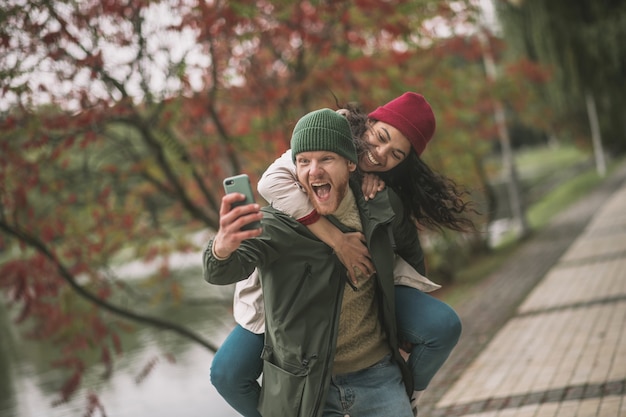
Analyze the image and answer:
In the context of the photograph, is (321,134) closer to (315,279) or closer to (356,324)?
(315,279)

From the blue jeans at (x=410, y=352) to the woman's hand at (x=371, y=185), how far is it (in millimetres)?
399

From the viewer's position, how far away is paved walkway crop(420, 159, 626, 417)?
5438 millimetres

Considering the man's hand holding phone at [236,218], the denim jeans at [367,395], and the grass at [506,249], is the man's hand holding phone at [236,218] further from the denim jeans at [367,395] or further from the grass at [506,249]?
the grass at [506,249]

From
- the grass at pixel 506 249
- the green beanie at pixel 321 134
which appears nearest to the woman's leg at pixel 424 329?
the green beanie at pixel 321 134

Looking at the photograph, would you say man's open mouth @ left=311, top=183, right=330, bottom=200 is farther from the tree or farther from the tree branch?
the tree

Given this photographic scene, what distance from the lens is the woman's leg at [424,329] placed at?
2.80 metres

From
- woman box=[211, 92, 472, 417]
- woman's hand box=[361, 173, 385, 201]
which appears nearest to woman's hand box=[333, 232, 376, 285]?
woman box=[211, 92, 472, 417]

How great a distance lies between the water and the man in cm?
507

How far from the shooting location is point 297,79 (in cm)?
824

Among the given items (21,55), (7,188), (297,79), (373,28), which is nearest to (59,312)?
(7,188)

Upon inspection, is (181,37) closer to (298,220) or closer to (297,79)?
(297,79)

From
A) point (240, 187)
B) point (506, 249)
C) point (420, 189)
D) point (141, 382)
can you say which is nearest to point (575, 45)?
point (506, 249)

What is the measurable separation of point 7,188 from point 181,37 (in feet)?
6.10

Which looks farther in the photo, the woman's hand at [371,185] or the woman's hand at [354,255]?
the woman's hand at [371,185]
